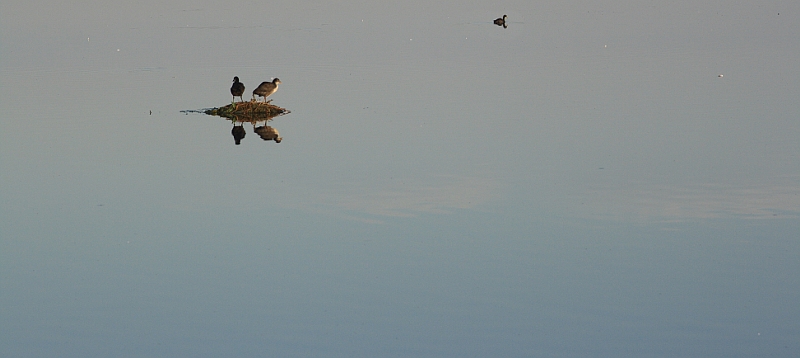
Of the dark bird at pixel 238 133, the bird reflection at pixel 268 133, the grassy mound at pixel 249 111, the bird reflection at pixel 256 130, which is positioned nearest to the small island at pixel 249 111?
the grassy mound at pixel 249 111

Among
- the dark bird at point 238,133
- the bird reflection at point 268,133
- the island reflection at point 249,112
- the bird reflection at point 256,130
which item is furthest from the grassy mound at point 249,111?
the bird reflection at point 268,133

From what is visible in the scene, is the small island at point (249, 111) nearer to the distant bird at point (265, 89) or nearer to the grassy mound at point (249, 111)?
the grassy mound at point (249, 111)

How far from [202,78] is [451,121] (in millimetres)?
10031

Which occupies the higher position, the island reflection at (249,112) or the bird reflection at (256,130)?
the island reflection at (249,112)

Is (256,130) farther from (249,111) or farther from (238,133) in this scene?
(249,111)

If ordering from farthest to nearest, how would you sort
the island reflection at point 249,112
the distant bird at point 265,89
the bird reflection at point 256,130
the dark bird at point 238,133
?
the distant bird at point 265,89, the island reflection at point 249,112, the bird reflection at point 256,130, the dark bird at point 238,133

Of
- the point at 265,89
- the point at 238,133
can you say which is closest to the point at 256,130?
the point at 238,133

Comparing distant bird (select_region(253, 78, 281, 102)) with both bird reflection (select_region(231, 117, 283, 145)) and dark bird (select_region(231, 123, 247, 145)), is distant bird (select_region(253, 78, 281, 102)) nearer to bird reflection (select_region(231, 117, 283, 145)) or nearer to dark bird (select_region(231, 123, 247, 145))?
bird reflection (select_region(231, 117, 283, 145))

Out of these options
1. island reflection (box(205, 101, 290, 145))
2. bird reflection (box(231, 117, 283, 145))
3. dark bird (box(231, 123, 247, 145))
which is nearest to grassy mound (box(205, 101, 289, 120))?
island reflection (box(205, 101, 290, 145))

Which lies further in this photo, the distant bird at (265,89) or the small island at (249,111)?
the distant bird at (265,89)

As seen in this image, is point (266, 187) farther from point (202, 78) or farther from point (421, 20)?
point (421, 20)

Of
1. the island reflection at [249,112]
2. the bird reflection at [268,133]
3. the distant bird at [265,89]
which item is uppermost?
the distant bird at [265,89]

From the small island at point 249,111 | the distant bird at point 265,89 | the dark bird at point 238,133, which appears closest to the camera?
the dark bird at point 238,133

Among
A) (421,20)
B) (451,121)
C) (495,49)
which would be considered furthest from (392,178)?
(421,20)
